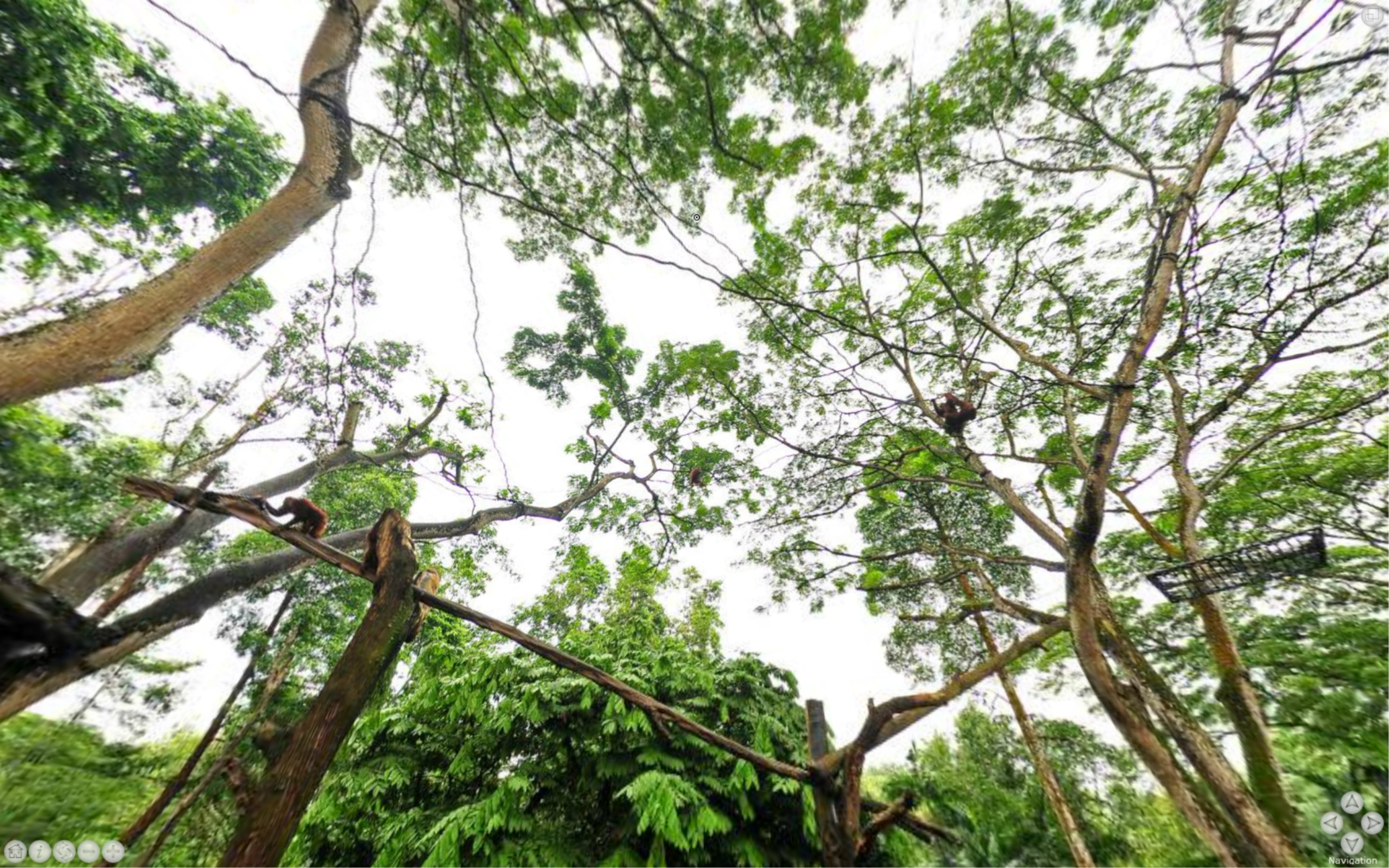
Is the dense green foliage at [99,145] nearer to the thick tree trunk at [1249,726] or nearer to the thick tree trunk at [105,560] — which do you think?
the thick tree trunk at [105,560]

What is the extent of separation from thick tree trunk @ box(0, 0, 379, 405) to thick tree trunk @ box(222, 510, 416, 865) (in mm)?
3474

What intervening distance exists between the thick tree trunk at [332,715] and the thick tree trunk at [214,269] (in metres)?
3.47

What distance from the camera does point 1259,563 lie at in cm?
338

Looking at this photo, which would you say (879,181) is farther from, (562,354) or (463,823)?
(463,823)

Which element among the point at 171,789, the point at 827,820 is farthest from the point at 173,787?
the point at 827,820

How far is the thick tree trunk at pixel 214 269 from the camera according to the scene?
10.4ft

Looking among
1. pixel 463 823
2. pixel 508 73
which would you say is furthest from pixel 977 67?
pixel 463 823

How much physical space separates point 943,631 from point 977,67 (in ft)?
32.3

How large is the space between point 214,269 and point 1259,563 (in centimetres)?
909

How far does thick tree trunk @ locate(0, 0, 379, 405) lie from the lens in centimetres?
318

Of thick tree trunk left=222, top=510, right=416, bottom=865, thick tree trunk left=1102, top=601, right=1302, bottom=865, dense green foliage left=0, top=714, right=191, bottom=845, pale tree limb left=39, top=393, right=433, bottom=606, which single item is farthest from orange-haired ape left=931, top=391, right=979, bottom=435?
dense green foliage left=0, top=714, right=191, bottom=845

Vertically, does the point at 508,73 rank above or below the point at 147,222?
below

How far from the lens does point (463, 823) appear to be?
331 cm

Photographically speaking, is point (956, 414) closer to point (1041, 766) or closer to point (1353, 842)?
point (1041, 766)
